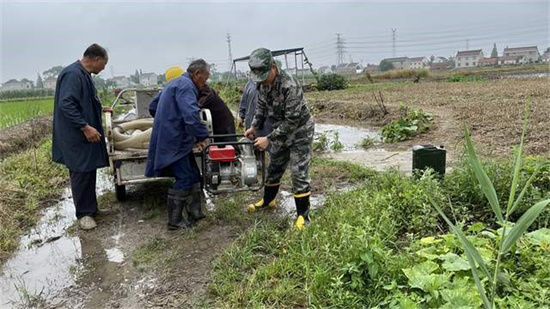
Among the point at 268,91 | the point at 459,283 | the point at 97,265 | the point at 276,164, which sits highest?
the point at 268,91

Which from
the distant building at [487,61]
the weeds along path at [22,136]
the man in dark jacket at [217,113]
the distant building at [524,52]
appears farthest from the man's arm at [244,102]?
the distant building at [524,52]

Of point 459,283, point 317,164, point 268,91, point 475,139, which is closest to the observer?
point 459,283

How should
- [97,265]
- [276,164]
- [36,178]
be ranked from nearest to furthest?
[97,265]
[276,164]
[36,178]

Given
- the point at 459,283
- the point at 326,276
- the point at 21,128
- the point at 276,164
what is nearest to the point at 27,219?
the point at 276,164

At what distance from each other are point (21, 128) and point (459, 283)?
12.6 m

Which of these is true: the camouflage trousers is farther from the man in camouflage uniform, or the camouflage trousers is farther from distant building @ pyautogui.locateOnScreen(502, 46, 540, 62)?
distant building @ pyautogui.locateOnScreen(502, 46, 540, 62)

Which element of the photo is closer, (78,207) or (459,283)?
(459,283)

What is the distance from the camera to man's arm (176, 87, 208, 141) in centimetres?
418

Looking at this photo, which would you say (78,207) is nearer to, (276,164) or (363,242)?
(276,164)

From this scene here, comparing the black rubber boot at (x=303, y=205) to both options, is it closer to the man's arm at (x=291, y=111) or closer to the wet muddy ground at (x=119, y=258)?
the wet muddy ground at (x=119, y=258)

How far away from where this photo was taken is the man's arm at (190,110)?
4.18m

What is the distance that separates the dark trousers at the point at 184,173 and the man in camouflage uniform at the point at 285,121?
75cm

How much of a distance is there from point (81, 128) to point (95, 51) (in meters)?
0.89

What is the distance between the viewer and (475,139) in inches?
297
